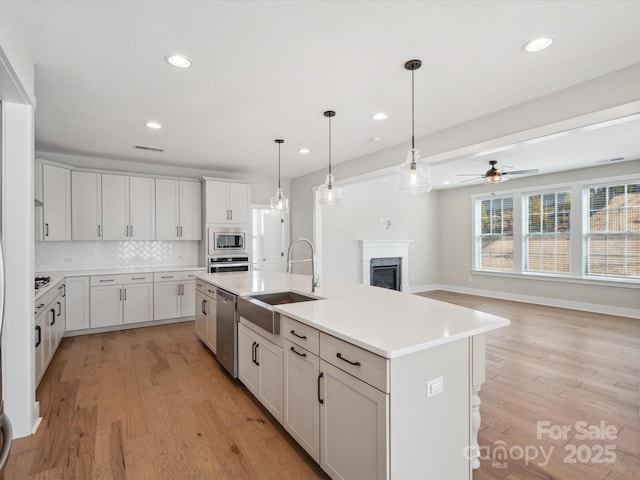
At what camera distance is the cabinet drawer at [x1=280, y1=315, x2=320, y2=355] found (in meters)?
1.89

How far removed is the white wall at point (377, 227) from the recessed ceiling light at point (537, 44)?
335 centimetres

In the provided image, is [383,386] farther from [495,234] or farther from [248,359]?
[495,234]

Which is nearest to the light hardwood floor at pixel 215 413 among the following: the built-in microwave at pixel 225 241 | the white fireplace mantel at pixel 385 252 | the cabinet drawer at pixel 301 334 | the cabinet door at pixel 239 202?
the cabinet drawer at pixel 301 334

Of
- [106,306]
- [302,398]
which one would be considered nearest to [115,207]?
[106,306]

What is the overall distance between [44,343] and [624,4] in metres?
5.08

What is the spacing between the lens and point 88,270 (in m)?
4.96

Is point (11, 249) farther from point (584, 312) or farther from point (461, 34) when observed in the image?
point (584, 312)

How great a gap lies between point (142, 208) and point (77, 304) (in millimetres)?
1635

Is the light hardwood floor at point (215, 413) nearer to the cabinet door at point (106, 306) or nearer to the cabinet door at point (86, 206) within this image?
the cabinet door at point (106, 306)

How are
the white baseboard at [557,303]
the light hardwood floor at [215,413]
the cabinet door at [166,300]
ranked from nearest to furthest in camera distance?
the light hardwood floor at [215,413] → the cabinet door at [166,300] → the white baseboard at [557,303]

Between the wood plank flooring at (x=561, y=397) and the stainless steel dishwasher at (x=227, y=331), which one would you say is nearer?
the wood plank flooring at (x=561, y=397)

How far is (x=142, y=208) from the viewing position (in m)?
5.23

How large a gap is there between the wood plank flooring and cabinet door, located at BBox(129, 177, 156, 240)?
5.05 metres

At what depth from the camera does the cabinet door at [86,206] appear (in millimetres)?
4715
